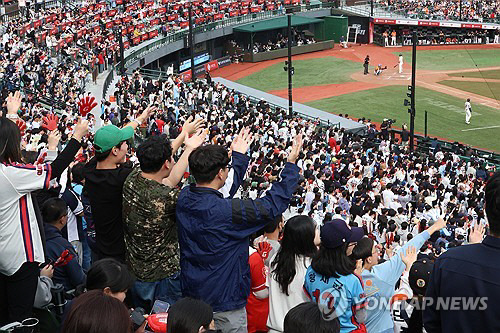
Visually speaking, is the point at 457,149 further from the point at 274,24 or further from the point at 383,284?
the point at 274,24

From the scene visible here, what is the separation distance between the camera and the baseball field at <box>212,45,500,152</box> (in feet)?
111

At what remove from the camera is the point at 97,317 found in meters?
3.54

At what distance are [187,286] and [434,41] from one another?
5291 centimetres

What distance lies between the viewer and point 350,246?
5801 millimetres

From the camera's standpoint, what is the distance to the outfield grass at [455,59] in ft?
153

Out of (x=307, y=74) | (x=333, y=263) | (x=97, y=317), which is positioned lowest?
(x=307, y=74)

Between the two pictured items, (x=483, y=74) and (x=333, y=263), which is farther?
(x=483, y=74)

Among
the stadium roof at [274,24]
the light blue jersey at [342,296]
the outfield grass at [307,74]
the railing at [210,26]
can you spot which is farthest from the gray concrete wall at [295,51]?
the light blue jersey at [342,296]

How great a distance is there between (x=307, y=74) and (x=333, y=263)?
4200 cm

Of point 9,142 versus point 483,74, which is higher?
point 9,142

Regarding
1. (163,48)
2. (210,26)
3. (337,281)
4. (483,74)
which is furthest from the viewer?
(210,26)

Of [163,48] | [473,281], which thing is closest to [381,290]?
[473,281]

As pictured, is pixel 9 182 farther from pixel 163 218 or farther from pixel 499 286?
pixel 499 286

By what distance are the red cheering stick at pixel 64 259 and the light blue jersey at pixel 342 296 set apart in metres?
2.27
